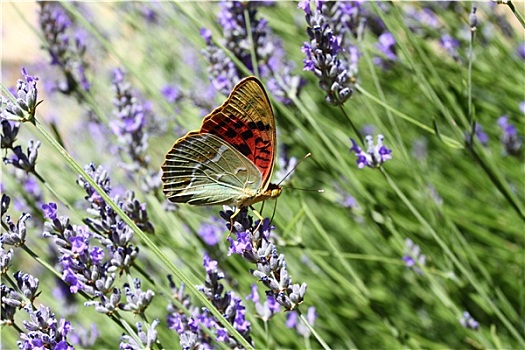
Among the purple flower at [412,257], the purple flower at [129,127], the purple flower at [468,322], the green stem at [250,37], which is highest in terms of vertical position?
the green stem at [250,37]

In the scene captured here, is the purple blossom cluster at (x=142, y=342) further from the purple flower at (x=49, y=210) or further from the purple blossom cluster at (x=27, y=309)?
the purple flower at (x=49, y=210)

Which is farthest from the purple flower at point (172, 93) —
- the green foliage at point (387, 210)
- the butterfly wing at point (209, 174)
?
the butterfly wing at point (209, 174)

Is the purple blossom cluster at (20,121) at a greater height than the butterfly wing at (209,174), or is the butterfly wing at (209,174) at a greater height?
the butterfly wing at (209,174)

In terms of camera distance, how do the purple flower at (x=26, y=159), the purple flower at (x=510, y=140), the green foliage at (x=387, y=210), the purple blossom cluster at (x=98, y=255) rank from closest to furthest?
the purple blossom cluster at (x=98, y=255) → the purple flower at (x=26, y=159) → the green foliage at (x=387, y=210) → the purple flower at (x=510, y=140)

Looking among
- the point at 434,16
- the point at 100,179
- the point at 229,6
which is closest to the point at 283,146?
the point at 229,6

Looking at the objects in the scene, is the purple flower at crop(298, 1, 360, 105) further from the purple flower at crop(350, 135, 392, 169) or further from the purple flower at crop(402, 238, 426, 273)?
the purple flower at crop(402, 238, 426, 273)

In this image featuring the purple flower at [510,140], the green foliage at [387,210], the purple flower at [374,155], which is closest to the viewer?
the purple flower at [374,155]
